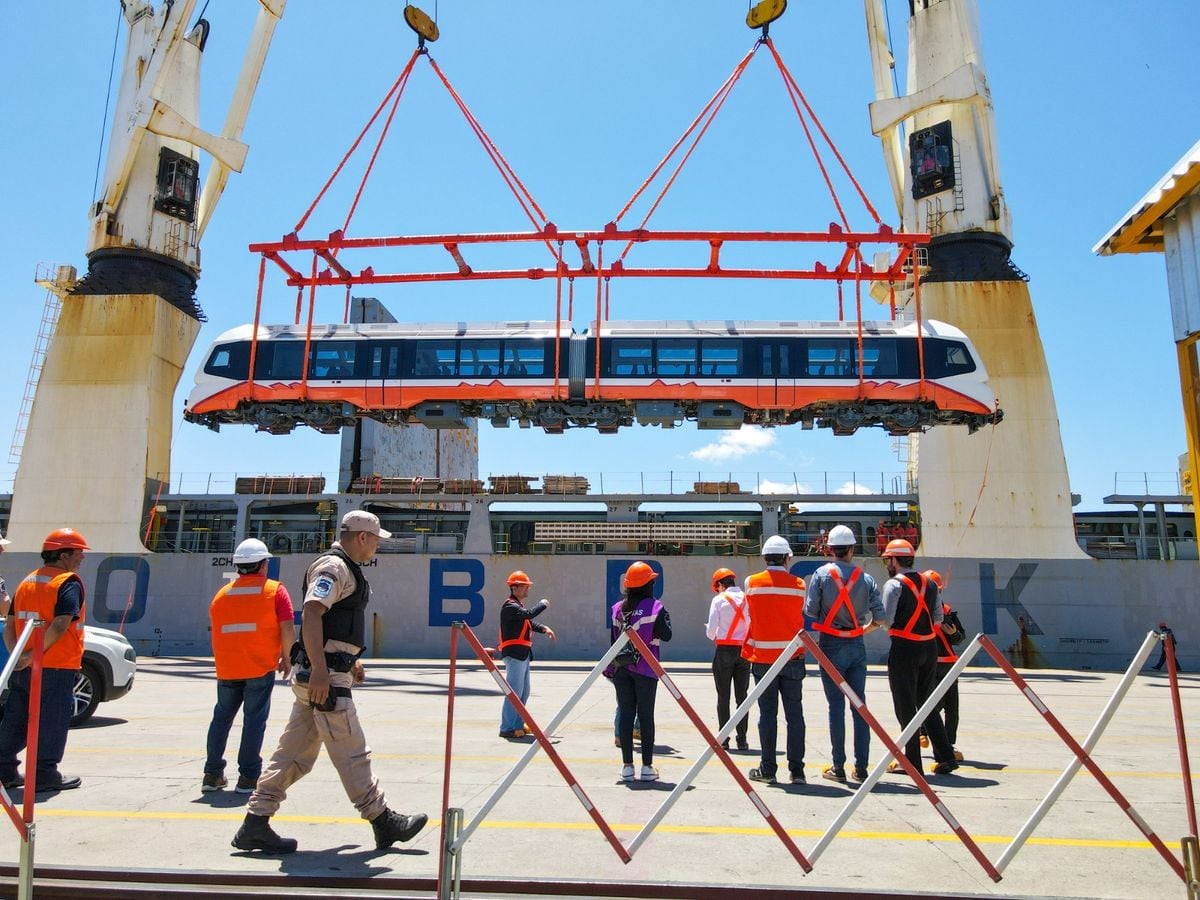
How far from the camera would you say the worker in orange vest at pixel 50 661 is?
5570mm

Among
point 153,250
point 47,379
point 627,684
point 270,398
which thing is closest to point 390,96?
point 270,398

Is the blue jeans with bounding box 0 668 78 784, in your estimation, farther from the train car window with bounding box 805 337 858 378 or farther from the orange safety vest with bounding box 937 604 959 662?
the train car window with bounding box 805 337 858 378

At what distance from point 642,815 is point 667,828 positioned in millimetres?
356

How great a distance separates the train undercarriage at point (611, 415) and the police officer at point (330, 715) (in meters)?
15.7

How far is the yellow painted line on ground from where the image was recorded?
15.2 ft

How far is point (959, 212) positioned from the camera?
26250 millimetres

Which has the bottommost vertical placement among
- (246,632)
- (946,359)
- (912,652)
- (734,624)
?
(912,652)

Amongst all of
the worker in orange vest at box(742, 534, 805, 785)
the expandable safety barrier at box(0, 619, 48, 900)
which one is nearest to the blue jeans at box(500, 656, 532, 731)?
the worker in orange vest at box(742, 534, 805, 785)

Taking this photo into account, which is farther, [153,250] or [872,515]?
[153,250]

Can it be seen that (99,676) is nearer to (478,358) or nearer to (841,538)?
(841,538)

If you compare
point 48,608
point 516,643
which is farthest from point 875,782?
point 48,608

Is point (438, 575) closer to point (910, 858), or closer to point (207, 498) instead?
point (207, 498)

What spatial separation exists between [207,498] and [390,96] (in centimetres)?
1366

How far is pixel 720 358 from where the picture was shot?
1953 cm
